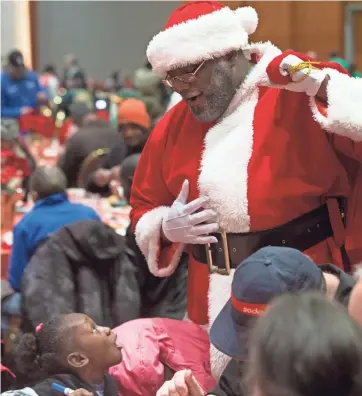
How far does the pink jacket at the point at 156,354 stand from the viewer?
213cm

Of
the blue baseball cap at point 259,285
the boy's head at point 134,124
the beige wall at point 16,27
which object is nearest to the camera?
the blue baseball cap at point 259,285

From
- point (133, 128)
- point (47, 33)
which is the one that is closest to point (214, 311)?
point (133, 128)

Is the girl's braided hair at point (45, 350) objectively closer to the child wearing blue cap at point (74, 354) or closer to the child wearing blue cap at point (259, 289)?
the child wearing blue cap at point (74, 354)

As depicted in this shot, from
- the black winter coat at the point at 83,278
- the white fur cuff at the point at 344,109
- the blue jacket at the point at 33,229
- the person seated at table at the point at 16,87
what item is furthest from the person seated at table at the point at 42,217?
the person seated at table at the point at 16,87

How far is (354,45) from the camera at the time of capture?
11.0 meters

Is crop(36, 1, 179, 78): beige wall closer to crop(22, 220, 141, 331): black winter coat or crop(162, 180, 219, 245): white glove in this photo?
crop(22, 220, 141, 331): black winter coat

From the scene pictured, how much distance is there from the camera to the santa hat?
1.99 metres

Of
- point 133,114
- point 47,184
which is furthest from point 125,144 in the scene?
point 47,184

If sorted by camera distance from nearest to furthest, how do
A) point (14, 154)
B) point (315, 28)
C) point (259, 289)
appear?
point (259, 289) < point (14, 154) < point (315, 28)

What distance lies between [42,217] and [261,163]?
148 cm

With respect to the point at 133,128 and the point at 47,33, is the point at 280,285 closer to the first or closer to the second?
the point at 133,128

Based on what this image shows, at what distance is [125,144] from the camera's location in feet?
16.5

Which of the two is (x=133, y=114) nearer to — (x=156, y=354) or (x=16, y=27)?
(x=156, y=354)

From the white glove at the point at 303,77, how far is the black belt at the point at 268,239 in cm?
32
